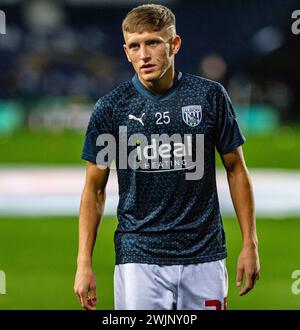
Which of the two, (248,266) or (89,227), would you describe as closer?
(248,266)

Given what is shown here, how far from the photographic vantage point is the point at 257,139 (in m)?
32.4

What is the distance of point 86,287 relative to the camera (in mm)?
4625

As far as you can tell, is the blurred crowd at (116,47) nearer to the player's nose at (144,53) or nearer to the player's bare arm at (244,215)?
the player's bare arm at (244,215)

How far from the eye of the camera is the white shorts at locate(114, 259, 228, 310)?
4.66 meters

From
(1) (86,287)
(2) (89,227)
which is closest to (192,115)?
(2) (89,227)

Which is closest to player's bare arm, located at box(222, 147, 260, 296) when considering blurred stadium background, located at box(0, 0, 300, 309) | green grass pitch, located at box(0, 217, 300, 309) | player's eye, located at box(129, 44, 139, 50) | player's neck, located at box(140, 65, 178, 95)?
player's neck, located at box(140, 65, 178, 95)

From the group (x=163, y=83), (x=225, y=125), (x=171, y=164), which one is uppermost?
(x=163, y=83)

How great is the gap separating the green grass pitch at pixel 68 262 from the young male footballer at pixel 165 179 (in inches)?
122

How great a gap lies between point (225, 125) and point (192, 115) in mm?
169

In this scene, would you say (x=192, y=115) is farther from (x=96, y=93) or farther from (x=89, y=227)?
(x=96, y=93)

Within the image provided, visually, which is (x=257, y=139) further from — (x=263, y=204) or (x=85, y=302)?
(x=85, y=302)

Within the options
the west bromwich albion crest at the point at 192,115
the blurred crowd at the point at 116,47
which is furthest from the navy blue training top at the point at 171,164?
the blurred crowd at the point at 116,47

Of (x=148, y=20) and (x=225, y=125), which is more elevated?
(x=148, y=20)

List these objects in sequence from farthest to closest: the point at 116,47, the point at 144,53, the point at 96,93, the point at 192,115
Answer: the point at 116,47, the point at 96,93, the point at 192,115, the point at 144,53
